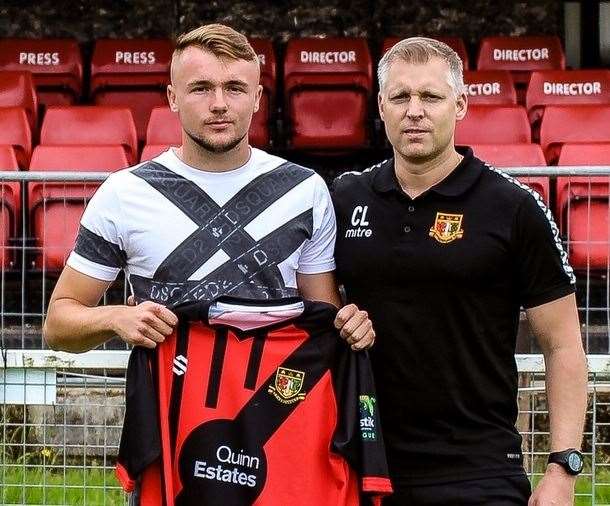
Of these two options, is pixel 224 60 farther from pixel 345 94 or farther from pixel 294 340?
pixel 345 94

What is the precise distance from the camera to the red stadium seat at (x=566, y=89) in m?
8.61

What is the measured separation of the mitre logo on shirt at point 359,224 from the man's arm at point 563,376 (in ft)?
1.46

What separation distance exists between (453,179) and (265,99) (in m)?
5.23

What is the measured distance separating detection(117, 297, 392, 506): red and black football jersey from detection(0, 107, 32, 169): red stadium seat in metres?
4.45

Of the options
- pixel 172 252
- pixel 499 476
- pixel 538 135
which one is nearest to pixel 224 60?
pixel 172 252

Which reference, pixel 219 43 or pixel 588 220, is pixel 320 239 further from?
pixel 588 220

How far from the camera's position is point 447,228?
3.27m

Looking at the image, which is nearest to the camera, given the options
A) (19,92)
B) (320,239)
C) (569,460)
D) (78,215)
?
(569,460)

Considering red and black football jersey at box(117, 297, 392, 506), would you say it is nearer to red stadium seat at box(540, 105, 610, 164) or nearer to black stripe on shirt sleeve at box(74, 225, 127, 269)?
black stripe on shirt sleeve at box(74, 225, 127, 269)

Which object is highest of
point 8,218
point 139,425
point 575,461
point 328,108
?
point 328,108

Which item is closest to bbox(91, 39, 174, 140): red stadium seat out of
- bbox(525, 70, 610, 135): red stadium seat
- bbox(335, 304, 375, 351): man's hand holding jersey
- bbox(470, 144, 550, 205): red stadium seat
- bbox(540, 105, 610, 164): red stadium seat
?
bbox(525, 70, 610, 135): red stadium seat

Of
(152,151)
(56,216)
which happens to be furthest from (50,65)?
(56,216)

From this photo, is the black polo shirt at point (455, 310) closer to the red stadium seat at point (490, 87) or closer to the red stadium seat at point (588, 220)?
the red stadium seat at point (588, 220)

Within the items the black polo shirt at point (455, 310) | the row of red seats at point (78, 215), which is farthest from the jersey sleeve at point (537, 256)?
the row of red seats at point (78, 215)
